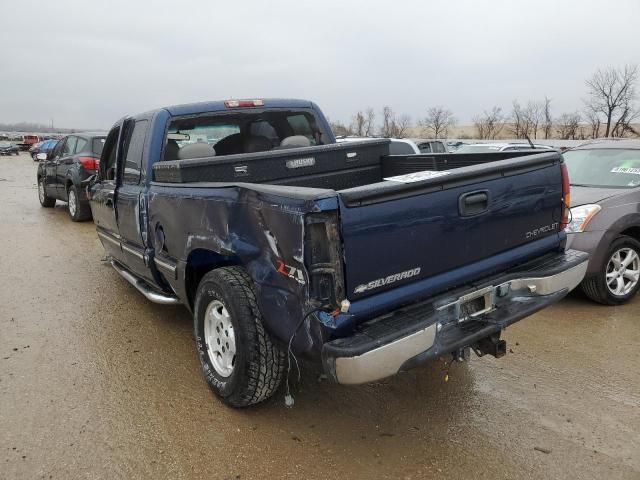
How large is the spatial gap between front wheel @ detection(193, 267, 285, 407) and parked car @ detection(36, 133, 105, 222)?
7.93 m

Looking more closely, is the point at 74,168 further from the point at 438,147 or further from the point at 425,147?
the point at 438,147

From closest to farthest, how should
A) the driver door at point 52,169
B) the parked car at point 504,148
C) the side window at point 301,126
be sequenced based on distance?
the parked car at point 504,148 < the side window at point 301,126 < the driver door at point 52,169

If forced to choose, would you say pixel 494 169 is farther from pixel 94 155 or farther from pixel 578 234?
pixel 94 155

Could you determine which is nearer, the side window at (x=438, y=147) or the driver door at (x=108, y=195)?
the driver door at (x=108, y=195)

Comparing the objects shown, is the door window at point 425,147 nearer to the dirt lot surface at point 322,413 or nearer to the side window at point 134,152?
the dirt lot surface at point 322,413

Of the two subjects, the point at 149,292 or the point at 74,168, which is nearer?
the point at 149,292

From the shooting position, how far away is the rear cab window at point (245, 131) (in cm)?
463

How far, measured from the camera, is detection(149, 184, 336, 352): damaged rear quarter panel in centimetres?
254

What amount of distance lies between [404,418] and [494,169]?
65.5 inches

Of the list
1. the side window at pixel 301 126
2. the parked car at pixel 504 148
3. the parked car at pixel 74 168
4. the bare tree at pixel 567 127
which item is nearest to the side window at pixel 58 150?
the parked car at pixel 74 168

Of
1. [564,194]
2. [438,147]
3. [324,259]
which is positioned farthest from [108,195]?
[438,147]

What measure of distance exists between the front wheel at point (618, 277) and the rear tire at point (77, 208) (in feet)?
31.2

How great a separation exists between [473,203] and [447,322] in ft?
2.34

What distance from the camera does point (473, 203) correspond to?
2.99 m
